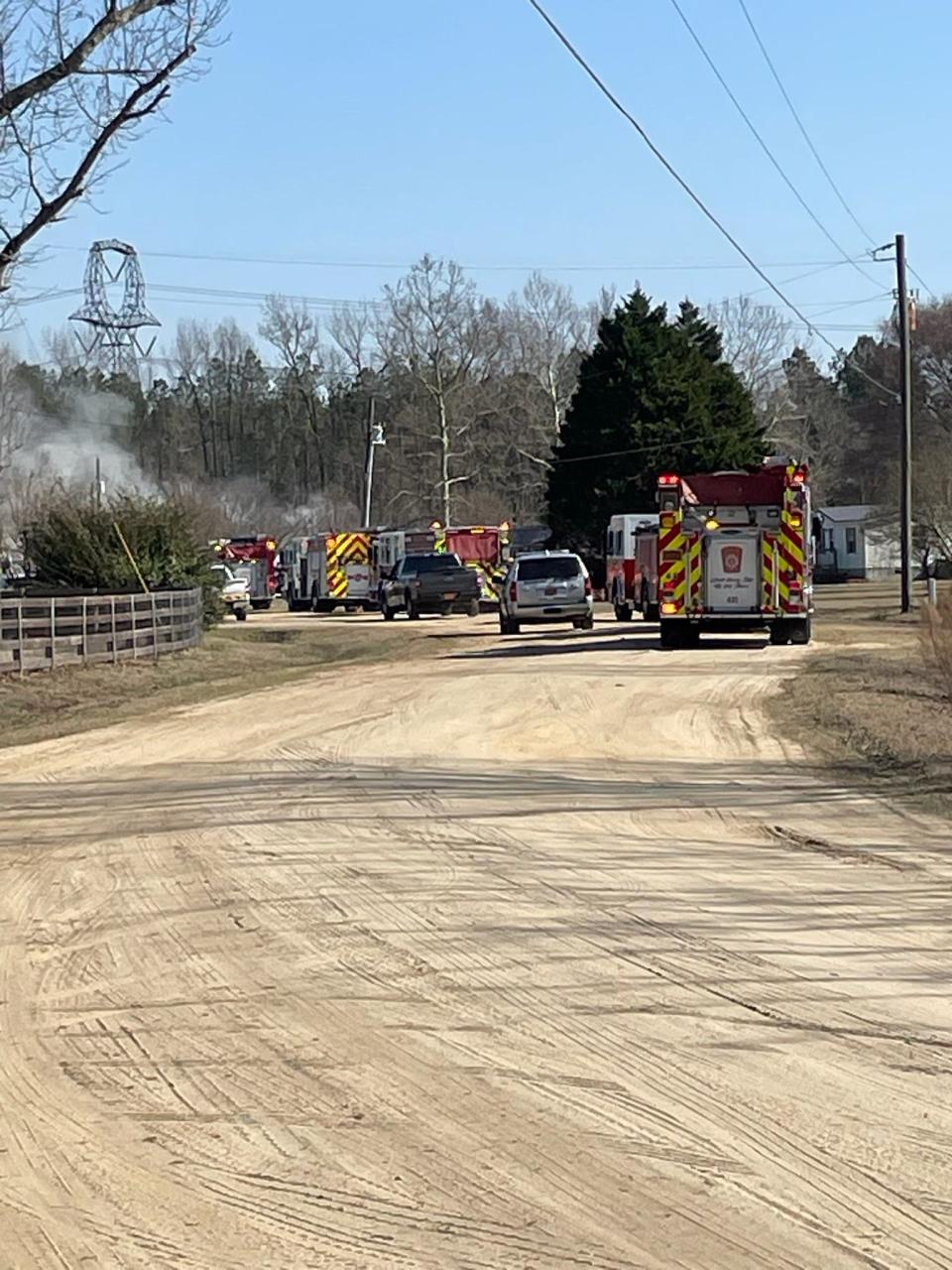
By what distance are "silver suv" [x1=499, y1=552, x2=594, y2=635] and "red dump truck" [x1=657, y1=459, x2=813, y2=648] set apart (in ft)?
24.6

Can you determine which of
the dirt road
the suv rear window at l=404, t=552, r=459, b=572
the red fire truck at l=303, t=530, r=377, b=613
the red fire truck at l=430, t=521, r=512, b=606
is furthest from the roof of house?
the dirt road

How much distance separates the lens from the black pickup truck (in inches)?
1906

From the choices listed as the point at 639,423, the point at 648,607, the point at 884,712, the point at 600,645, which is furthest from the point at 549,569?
the point at 639,423

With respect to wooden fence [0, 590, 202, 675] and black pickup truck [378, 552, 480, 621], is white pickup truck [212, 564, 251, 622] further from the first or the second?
wooden fence [0, 590, 202, 675]

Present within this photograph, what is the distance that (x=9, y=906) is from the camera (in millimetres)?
9883

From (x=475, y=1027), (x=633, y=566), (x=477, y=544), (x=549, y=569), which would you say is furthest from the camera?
(x=477, y=544)

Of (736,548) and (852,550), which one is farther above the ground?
(736,548)

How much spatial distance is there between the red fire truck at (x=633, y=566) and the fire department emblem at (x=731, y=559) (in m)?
7.11

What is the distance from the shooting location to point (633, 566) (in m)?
43.7

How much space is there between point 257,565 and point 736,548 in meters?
38.6

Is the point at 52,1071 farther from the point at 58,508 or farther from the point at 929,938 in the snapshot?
the point at 58,508

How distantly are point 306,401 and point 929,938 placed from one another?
335 feet

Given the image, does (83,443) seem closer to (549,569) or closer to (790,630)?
(549,569)

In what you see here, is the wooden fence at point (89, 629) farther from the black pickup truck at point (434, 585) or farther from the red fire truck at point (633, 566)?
the black pickup truck at point (434, 585)
